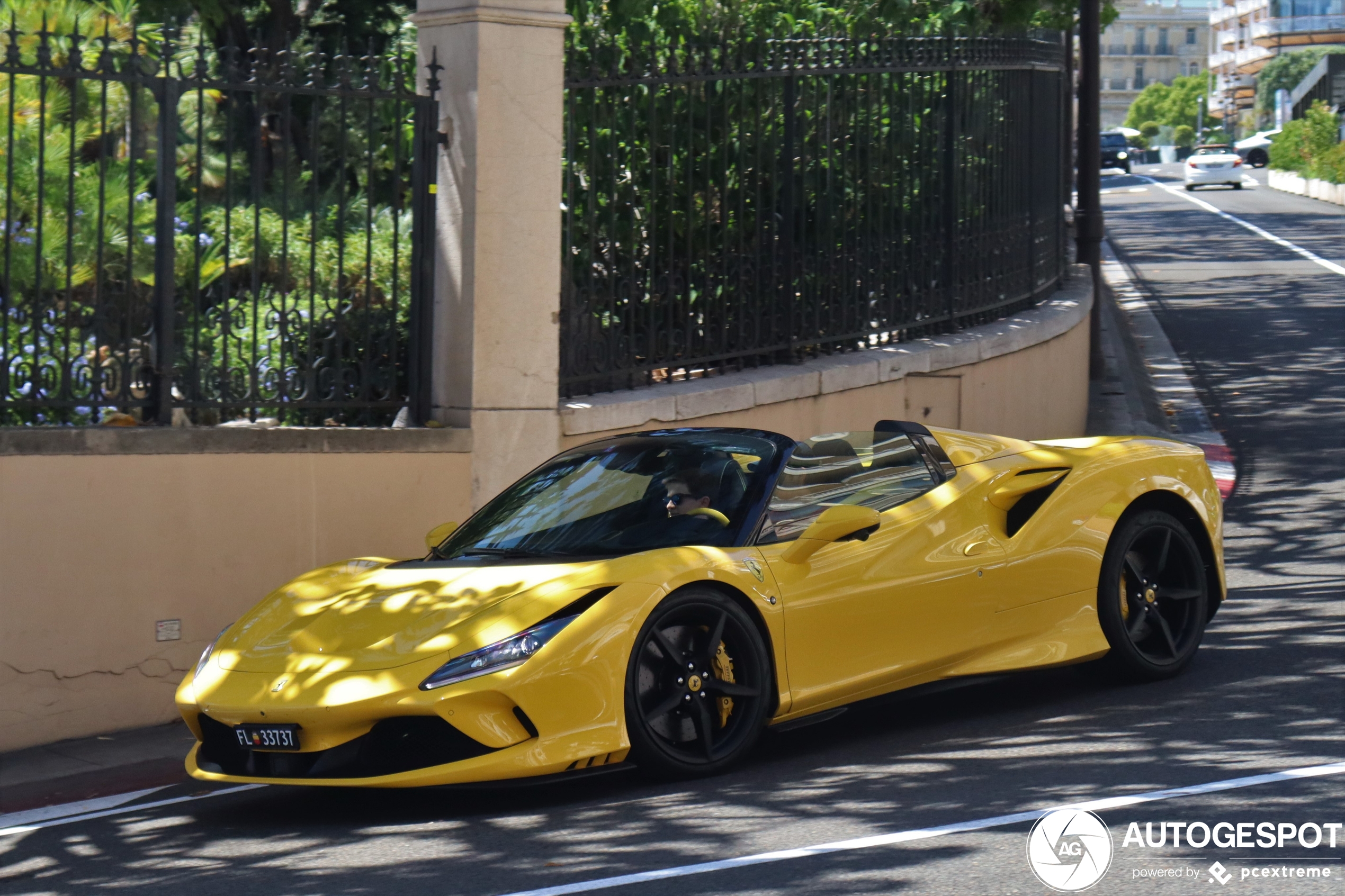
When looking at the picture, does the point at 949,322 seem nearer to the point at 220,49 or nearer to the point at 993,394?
the point at 993,394

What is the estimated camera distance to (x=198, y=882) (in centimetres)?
504

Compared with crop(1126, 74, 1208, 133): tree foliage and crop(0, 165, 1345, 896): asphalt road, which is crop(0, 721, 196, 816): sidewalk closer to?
crop(0, 165, 1345, 896): asphalt road

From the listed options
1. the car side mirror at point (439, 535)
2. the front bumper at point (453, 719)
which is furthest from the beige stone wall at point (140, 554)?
the front bumper at point (453, 719)

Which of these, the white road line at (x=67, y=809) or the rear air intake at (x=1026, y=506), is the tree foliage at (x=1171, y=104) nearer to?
the rear air intake at (x=1026, y=506)

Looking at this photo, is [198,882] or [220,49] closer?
[198,882]

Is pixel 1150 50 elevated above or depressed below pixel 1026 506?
above

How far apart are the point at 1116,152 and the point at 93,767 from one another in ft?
221

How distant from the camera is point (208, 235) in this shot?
817cm

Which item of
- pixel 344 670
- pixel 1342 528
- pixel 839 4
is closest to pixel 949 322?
pixel 1342 528

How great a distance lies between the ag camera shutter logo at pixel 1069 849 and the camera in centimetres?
454

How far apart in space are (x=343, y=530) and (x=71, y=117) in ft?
7.70

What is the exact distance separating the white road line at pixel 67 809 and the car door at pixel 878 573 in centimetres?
267

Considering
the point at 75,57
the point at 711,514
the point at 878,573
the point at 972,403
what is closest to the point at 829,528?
the point at 878,573

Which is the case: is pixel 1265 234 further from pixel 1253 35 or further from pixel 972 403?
pixel 1253 35
